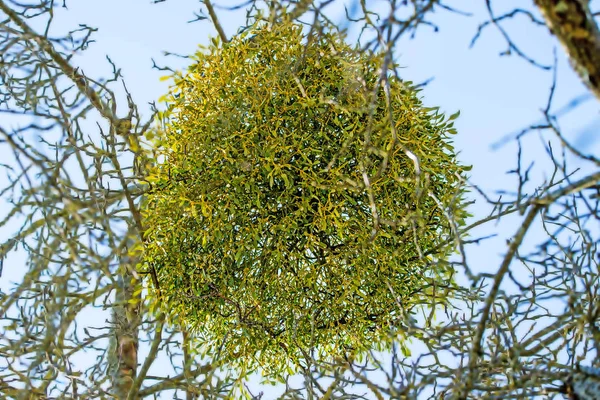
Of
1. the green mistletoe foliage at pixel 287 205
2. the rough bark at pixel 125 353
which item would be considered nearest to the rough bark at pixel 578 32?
the green mistletoe foliage at pixel 287 205

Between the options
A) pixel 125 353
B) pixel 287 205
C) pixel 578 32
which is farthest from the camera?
pixel 125 353

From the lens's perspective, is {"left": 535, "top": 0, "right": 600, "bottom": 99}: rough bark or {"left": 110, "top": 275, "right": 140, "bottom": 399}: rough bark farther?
{"left": 110, "top": 275, "right": 140, "bottom": 399}: rough bark

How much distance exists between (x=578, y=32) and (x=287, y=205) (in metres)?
1.11

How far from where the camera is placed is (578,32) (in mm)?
817

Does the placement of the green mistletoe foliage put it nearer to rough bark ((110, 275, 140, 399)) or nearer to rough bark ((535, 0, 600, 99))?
rough bark ((110, 275, 140, 399))

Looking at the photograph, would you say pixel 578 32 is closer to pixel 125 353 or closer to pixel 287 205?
pixel 287 205

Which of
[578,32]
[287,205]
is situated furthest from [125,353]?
[578,32]

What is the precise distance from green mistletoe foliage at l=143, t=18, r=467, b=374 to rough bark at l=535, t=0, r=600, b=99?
97 centimetres

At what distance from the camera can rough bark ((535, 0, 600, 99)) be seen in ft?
2.67

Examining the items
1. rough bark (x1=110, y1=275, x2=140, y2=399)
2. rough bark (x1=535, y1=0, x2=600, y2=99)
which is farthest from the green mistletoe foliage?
rough bark (x1=535, y1=0, x2=600, y2=99)

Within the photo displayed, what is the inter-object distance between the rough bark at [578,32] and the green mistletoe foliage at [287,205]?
971 millimetres

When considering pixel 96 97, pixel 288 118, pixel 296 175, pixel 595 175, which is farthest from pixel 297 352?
pixel 595 175

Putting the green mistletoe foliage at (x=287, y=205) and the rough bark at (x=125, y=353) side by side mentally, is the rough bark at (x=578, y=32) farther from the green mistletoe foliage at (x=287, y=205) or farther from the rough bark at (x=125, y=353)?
the rough bark at (x=125, y=353)

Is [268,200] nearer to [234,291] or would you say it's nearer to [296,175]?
[296,175]
